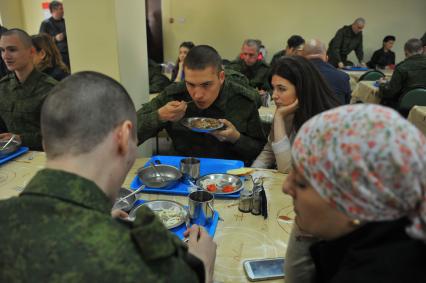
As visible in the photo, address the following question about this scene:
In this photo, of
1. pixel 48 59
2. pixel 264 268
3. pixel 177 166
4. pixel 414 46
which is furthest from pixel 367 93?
pixel 264 268

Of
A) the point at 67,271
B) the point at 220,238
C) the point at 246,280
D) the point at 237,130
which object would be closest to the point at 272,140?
the point at 237,130

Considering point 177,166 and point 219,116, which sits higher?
point 219,116

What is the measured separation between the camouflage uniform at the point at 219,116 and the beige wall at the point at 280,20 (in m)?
6.06

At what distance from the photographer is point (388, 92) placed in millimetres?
5160

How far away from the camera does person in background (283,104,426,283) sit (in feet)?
2.46

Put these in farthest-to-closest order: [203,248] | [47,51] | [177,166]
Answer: [47,51] < [177,166] < [203,248]

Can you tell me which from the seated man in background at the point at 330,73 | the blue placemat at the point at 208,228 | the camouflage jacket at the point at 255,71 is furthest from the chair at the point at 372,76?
the blue placemat at the point at 208,228

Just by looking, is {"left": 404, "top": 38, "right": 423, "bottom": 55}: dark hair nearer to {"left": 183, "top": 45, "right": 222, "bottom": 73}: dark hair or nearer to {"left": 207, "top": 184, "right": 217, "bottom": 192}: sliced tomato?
{"left": 183, "top": 45, "right": 222, "bottom": 73}: dark hair

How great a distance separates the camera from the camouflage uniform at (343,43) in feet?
25.3

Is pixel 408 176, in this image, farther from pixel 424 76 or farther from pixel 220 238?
pixel 424 76

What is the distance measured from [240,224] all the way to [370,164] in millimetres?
909

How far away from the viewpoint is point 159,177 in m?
2.00

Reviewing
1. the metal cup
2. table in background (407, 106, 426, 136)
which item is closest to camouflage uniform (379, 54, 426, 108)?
table in background (407, 106, 426, 136)

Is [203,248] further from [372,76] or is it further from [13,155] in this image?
[372,76]
